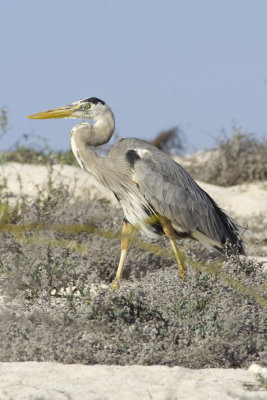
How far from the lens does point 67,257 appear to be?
5.73 m

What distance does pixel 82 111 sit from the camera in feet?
20.6

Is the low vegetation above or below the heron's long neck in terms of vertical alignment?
below

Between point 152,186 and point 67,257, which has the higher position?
point 152,186

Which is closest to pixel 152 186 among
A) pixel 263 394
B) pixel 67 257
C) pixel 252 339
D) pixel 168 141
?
pixel 67 257

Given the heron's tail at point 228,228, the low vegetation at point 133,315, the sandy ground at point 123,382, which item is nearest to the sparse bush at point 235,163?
the heron's tail at point 228,228

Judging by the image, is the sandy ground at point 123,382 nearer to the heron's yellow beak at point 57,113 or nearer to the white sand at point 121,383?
the white sand at point 121,383

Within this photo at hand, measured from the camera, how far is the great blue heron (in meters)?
6.09

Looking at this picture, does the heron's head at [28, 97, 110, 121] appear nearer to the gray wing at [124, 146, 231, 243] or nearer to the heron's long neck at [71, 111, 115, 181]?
the heron's long neck at [71, 111, 115, 181]

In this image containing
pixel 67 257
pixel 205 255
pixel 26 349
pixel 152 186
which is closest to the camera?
pixel 26 349

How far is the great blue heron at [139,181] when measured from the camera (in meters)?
6.09

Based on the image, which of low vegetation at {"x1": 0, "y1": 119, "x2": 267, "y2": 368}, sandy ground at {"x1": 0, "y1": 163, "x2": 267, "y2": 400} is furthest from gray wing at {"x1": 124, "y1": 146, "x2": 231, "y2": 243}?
sandy ground at {"x1": 0, "y1": 163, "x2": 267, "y2": 400}

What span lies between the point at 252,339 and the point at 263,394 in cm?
70

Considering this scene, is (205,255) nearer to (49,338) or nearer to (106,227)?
(106,227)

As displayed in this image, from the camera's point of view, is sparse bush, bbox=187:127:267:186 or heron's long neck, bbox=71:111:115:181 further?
sparse bush, bbox=187:127:267:186
